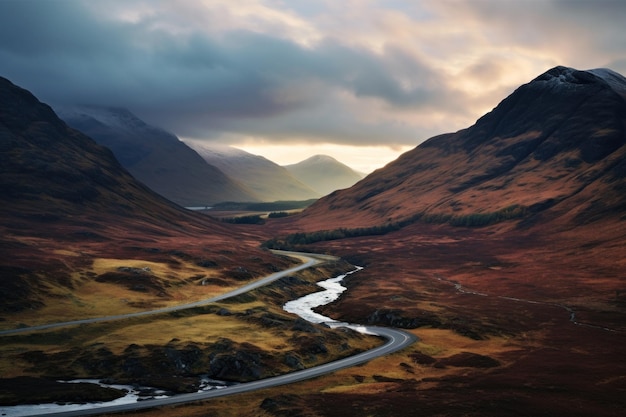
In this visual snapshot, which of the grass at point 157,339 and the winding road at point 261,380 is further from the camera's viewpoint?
the grass at point 157,339

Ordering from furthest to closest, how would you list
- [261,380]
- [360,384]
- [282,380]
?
[261,380], [282,380], [360,384]

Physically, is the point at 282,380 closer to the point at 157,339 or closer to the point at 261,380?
the point at 261,380

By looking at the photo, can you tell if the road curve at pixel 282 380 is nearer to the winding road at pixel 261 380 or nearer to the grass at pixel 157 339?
the winding road at pixel 261 380

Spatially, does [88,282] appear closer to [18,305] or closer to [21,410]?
[18,305]

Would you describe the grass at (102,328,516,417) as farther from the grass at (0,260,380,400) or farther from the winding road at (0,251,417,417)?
the grass at (0,260,380,400)

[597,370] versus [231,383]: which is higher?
[597,370]

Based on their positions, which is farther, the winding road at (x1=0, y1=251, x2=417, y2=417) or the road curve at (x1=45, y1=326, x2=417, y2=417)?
the winding road at (x1=0, y1=251, x2=417, y2=417)

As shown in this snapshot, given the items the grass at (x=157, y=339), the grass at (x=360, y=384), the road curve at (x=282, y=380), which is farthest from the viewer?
the grass at (x=157, y=339)

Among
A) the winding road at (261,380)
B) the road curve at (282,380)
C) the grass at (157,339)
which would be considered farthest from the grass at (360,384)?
the grass at (157,339)

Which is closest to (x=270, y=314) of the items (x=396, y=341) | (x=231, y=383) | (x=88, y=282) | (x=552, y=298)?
(x=396, y=341)

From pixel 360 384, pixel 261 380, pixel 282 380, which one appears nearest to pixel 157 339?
pixel 261 380

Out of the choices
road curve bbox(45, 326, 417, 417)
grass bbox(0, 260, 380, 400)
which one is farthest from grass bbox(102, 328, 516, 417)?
grass bbox(0, 260, 380, 400)
